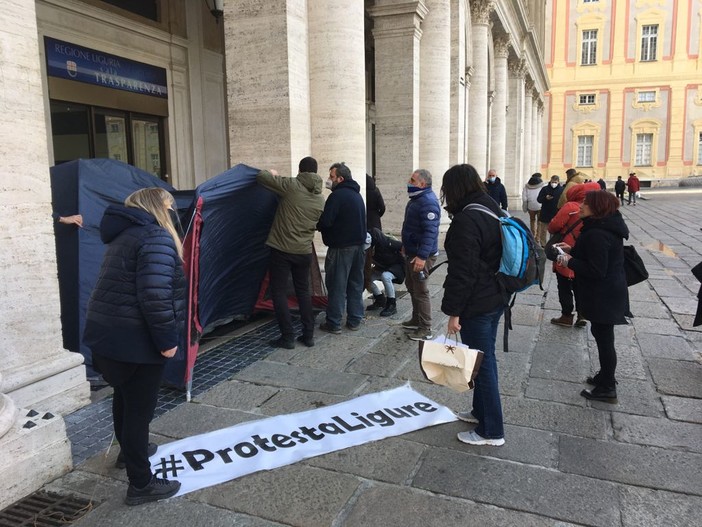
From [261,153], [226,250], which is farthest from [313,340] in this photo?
[261,153]

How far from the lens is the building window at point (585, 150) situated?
164 ft

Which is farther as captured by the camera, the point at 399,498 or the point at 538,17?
the point at 538,17

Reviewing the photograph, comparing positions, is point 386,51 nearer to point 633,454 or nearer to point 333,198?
point 333,198

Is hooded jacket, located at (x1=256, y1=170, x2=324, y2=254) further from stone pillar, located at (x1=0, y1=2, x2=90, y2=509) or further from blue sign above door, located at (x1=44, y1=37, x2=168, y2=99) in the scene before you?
blue sign above door, located at (x1=44, y1=37, x2=168, y2=99)

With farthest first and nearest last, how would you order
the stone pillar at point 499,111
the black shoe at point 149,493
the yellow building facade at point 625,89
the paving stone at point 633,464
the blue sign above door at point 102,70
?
the yellow building facade at point 625,89 < the stone pillar at point 499,111 < the blue sign above door at point 102,70 < the paving stone at point 633,464 < the black shoe at point 149,493

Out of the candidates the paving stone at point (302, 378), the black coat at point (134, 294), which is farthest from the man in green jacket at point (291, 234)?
the black coat at point (134, 294)

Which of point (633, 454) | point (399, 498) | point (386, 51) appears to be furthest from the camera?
point (386, 51)

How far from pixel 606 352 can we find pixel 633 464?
1.09m

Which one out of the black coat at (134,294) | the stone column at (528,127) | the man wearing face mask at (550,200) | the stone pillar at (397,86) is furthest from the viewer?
the stone column at (528,127)

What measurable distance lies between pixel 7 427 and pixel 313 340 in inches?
124

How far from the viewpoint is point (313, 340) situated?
19.6ft

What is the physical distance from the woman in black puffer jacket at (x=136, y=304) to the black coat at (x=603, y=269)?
9.65ft

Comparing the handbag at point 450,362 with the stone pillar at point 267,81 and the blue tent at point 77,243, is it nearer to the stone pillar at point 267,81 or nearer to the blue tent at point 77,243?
the blue tent at point 77,243

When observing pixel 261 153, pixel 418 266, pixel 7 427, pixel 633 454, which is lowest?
pixel 633 454
